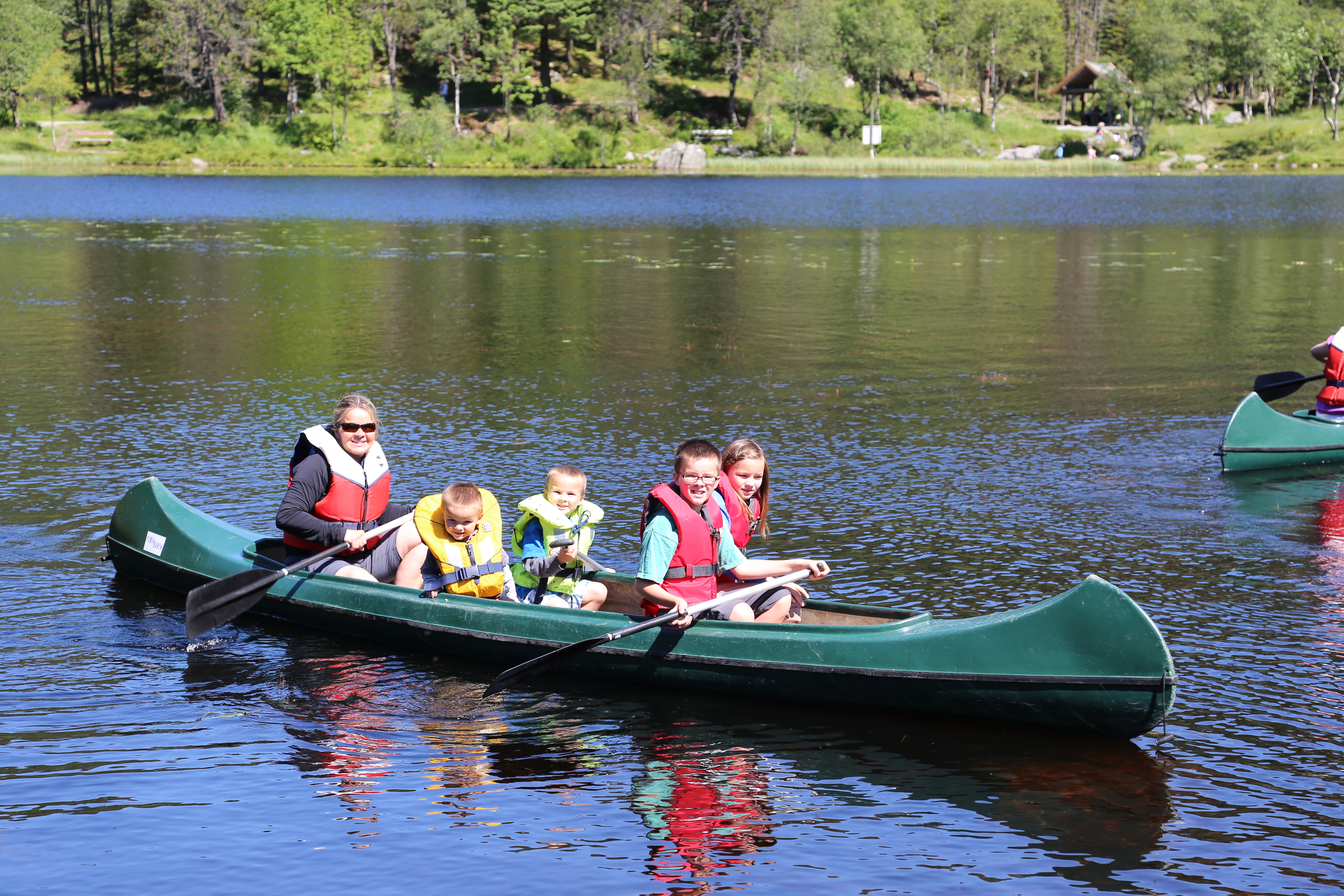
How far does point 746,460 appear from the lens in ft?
25.1

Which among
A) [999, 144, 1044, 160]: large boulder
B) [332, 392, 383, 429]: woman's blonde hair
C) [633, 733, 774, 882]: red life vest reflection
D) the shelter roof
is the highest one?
the shelter roof

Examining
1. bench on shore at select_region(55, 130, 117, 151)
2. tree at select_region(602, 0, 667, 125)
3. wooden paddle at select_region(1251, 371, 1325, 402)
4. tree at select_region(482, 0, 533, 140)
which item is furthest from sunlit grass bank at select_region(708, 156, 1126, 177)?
wooden paddle at select_region(1251, 371, 1325, 402)

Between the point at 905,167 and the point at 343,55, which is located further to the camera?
the point at 343,55

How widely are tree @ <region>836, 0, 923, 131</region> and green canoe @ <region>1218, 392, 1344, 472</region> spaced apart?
71108 millimetres

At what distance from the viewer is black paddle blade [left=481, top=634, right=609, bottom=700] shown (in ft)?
24.6

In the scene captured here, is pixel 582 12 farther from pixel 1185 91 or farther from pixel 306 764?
pixel 306 764

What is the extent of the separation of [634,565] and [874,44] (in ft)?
252

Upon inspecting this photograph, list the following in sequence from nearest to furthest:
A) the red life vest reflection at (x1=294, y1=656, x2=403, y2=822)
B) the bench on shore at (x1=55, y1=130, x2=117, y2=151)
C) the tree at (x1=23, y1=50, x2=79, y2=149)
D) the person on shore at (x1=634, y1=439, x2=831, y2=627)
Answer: the red life vest reflection at (x1=294, y1=656, x2=403, y2=822) < the person on shore at (x1=634, y1=439, x2=831, y2=627) < the bench on shore at (x1=55, y1=130, x2=117, y2=151) < the tree at (x1=23, y1=50, x2=79, y2=149)

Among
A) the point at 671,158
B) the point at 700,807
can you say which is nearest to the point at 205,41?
the point at 671,158

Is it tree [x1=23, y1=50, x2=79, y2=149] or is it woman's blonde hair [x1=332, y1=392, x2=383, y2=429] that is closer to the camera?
woman's blonde hair [x1=332, y1=392, x2=383, y2=429]

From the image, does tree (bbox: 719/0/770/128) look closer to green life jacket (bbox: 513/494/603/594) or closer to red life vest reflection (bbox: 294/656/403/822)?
green life jacket (bbox: 513/494/603/594)

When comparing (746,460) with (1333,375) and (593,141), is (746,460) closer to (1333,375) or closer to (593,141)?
(1333,375)

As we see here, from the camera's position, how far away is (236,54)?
7719 cm

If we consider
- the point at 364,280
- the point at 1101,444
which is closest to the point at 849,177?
the point at 364,280
